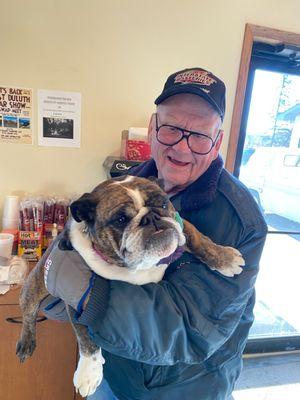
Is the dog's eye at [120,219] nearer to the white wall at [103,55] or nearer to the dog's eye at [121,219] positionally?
the dog's eye at [121,219]

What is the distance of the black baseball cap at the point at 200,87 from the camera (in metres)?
0.95

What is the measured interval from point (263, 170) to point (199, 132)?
4.77ft

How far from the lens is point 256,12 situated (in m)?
1.78

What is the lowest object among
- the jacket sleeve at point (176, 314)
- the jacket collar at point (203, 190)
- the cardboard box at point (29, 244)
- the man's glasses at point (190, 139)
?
the cardboard box at point (29, 244)

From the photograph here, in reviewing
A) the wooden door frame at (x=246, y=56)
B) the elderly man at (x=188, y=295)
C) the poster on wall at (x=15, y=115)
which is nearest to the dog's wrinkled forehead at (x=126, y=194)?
the elderly man at (x=188, y=295)

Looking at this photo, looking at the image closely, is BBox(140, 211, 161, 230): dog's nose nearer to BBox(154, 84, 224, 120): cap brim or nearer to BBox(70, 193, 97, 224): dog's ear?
BBox(70, 193, 97, 224): dog's ear

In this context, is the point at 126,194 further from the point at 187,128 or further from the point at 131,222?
the point at 187,128

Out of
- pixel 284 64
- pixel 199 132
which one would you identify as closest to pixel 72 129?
pixel 199 132

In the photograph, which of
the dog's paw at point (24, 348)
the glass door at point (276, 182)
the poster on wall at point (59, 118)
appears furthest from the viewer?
the glass door at point (276, 182)

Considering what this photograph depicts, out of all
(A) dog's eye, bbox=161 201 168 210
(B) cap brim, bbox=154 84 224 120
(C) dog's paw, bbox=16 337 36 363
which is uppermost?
(B) cap brim, bbox=154 84 224 120

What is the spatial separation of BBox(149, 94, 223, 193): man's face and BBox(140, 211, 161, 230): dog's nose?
0.20 metres

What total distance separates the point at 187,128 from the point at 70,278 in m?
0.59

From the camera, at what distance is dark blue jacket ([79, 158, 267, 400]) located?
0.77 m

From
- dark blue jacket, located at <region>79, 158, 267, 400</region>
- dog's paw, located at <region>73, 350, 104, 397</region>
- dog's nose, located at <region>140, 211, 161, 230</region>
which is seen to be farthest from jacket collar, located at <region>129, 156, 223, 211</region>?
dog's paw, located at <region>73, 350, 104, 397</region>
